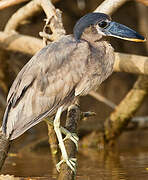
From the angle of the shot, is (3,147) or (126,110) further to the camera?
(126,110)

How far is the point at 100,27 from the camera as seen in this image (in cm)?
443

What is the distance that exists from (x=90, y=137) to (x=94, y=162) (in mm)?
1359

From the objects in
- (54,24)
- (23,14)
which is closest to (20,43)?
(23,14)

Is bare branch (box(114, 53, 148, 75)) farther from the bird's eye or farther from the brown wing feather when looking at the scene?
the brown wing feather

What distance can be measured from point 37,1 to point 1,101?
6.63 ft

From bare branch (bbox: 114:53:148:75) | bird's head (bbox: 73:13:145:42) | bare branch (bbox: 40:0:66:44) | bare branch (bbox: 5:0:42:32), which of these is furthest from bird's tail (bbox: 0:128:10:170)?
bare branch (bbox: 5:0:42:32)

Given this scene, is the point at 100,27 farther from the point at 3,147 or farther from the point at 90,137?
the point at 90,137

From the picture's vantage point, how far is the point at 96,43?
4465mm

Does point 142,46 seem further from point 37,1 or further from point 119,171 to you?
point 119,171

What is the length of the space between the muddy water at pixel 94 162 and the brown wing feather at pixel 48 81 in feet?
2.57

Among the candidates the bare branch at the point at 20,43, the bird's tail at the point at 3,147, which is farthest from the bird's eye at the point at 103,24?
the bare branch at the point at 20,43

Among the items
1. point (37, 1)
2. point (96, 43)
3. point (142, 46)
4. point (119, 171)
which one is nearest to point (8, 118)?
point (96, 43)

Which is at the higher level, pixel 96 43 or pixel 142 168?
pixel 96 43

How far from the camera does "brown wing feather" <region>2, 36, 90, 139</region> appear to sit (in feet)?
13.4
